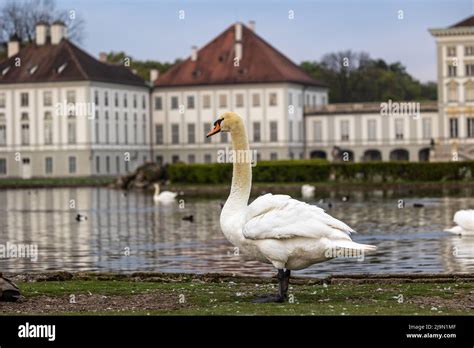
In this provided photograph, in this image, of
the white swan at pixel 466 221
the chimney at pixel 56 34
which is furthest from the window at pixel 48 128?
the white swan at pixel 466 221

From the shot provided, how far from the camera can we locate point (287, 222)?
56.4 feet

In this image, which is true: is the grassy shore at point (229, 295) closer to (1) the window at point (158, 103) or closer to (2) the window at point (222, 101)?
(2) the window at point (222, 101)

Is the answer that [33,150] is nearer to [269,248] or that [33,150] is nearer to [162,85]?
[162,85]

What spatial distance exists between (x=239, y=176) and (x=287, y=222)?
133 cm

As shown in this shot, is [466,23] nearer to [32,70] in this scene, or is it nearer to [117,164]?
[117,164]

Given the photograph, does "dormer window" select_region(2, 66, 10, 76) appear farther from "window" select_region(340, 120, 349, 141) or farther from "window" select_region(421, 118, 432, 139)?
"window" select_region(421, 118, 432, 139)

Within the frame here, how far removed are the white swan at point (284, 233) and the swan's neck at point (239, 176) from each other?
21 mm

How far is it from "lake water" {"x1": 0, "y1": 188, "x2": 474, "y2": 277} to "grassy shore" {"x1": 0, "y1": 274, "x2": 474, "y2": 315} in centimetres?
356

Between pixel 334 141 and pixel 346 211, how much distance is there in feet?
272

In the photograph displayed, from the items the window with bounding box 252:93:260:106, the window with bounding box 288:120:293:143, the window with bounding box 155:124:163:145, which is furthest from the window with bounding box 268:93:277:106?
the window with bounding box 155:124:163:145

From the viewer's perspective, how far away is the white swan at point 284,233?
17.0 meters

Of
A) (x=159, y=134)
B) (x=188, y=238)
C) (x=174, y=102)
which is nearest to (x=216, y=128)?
(x=188, y=238)

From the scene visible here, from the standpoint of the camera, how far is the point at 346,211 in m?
51.2

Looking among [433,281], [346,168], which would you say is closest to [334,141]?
[346,168]
